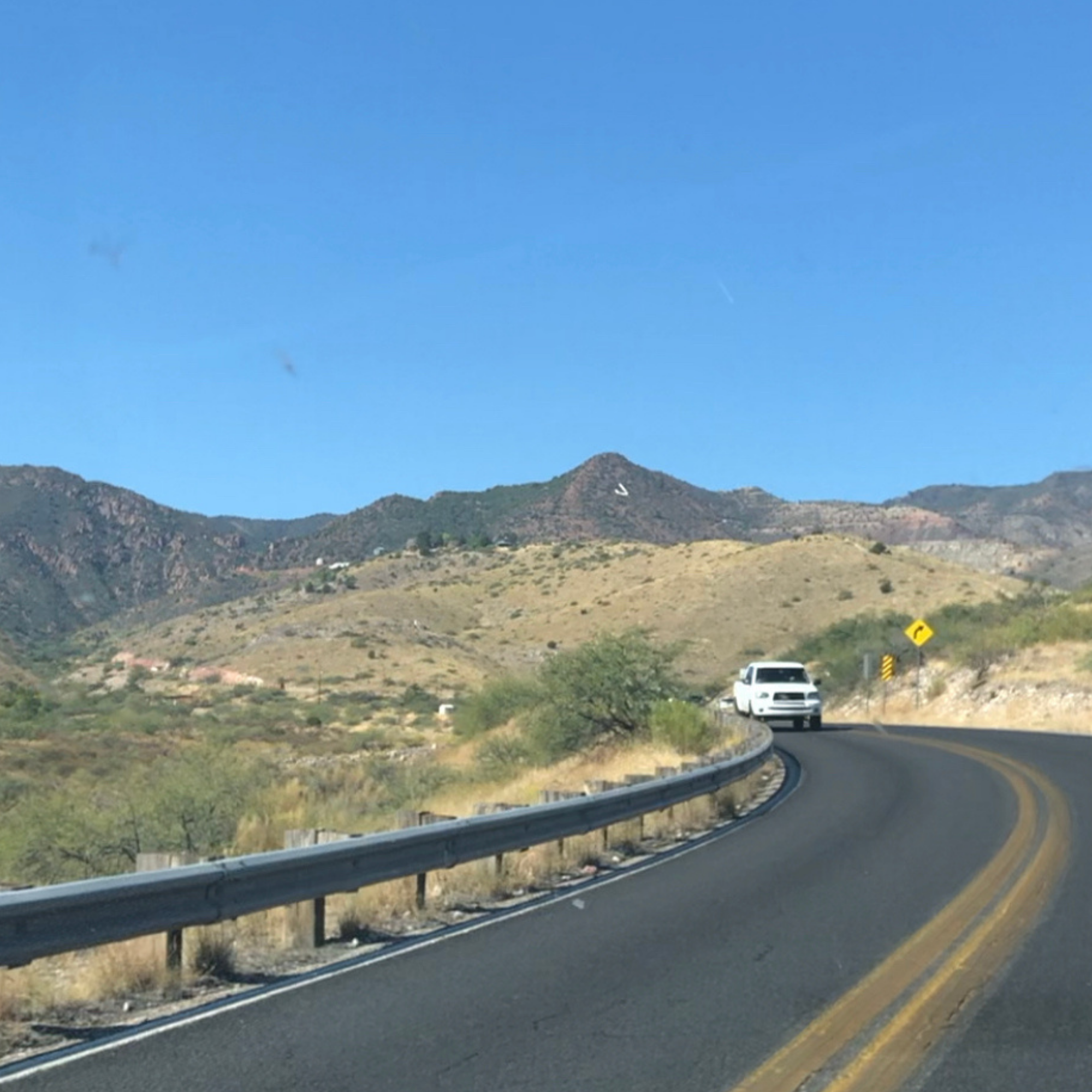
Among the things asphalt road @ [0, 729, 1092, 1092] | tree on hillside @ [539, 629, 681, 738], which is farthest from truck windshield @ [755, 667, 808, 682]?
asphalt road @ [0, 729, 1092, 1092]

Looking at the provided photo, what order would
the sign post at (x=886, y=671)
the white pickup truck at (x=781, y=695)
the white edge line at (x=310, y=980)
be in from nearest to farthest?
the white edge line at (x=310, y=980), the white pickup truck at (x=781, y=695), the sign post at (x=886, y=671)

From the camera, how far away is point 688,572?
11438 centimetres

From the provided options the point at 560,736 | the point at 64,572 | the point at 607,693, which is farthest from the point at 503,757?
the point at 64,572

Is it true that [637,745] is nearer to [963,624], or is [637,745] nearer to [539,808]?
[539,808]

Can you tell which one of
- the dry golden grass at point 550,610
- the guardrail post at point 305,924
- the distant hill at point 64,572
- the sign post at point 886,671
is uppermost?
the distant hill at point 64,572

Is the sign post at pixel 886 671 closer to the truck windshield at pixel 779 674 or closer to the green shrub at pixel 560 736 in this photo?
the truck windshield at pixel 779 674

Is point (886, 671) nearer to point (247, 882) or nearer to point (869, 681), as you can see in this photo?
point (869, 681)

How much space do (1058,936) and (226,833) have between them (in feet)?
53.5

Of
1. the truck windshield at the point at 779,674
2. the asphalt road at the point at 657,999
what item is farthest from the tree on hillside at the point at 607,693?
the asphalt road at the point at 657,999

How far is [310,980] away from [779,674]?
35.8 metres

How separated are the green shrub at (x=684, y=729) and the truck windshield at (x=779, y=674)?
11.9 meters

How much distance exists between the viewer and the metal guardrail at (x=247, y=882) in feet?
26.6

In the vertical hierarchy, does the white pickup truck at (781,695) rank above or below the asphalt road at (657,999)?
above

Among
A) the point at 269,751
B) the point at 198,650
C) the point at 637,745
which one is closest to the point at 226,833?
the point at 637,745
